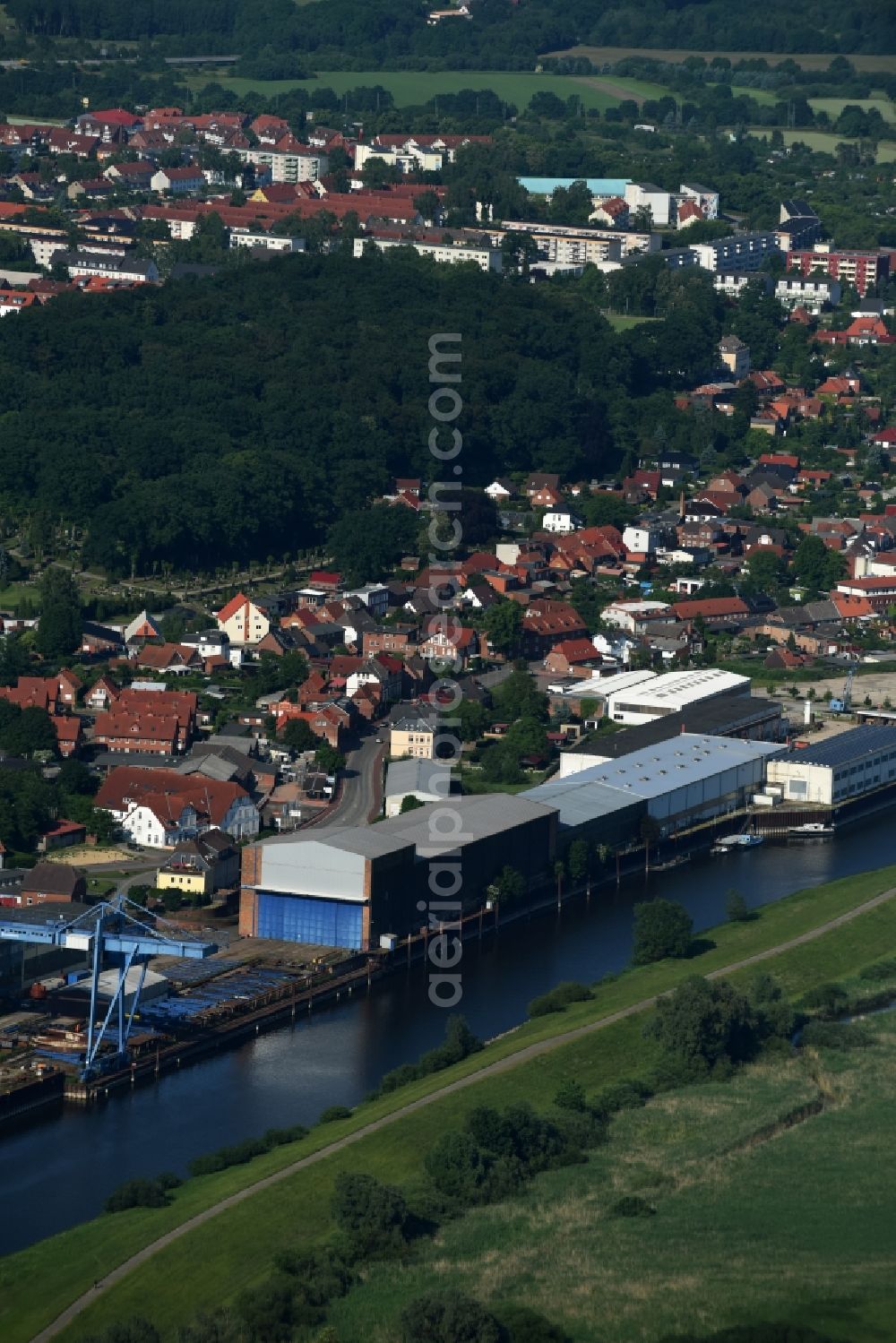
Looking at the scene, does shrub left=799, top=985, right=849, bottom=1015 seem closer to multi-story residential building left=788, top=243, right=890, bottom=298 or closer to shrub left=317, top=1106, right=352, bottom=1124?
shrub left=317, top=1106, right=352, bottom=1124

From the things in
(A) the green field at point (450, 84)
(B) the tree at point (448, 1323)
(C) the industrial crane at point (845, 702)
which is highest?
(A) the green field at point (450, 84)

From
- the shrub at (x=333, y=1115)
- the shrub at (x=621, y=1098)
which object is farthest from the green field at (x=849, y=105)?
the shrub at (x=333, y=1115)

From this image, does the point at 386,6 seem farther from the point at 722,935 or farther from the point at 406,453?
the point at 722,935

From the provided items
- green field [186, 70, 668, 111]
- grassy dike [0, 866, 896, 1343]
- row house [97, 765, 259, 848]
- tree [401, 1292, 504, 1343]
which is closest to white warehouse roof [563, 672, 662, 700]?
row house [97, 765, 259, 848]

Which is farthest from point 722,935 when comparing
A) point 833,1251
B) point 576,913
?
point 833,1251

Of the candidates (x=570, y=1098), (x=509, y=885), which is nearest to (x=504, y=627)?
(x=509, y=885)

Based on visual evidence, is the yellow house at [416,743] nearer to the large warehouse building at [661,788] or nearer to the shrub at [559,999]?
the large warehouse building at [661,788]
